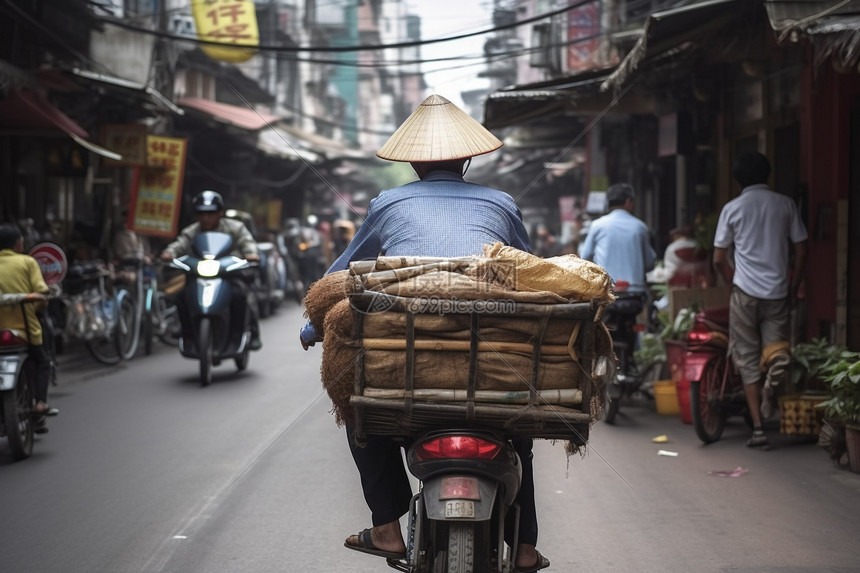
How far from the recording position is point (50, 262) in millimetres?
9250

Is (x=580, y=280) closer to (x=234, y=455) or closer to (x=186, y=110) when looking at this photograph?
(x=234, y=455)

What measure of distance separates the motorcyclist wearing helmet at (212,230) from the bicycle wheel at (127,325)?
7.90 feet

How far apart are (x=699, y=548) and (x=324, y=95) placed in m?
60.9

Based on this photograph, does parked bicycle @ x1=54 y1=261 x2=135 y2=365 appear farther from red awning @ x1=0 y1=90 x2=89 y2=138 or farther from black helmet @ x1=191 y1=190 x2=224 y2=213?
black helmet @ x1=191 y1=190 x2=224 y2=213

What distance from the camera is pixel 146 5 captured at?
2580 cm

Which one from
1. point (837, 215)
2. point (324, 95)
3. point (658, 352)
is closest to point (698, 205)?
point (658, 352)

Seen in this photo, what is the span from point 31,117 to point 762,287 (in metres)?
9.34

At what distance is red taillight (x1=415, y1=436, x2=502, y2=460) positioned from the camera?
144 inches

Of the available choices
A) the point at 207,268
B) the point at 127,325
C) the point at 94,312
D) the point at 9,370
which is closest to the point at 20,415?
the point at 9,370

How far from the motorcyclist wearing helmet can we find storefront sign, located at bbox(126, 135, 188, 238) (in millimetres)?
5933

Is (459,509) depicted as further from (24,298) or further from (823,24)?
(24,298)

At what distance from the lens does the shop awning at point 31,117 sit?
13.3m

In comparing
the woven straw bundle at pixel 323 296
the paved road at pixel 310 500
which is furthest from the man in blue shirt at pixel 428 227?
the paved road at pixel 310 500

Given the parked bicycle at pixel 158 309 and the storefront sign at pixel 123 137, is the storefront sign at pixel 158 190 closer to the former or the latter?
the storefront sign at pixel 123 137
